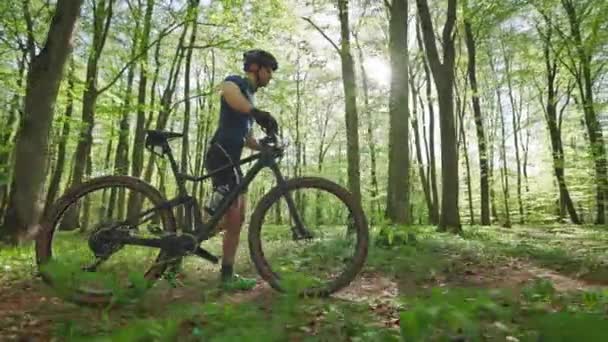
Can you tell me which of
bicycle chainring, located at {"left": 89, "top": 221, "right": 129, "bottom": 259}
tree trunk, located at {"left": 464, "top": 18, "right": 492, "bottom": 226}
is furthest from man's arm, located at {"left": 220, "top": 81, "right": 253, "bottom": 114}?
tree trunk, located at {"left": 464, "top": 18, "right": 492, "bottom": 226}

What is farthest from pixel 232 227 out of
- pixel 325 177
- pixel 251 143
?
pixel 325 177

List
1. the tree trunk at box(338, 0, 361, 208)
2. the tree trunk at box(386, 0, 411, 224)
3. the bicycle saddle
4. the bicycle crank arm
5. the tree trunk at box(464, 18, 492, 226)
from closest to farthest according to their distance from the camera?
the bicycle saddle
the bicycle crank arm
the tree trunk at box(386, 0, 411, 224)
the tree trunk at box(338, 0, 361, 208)
the tree trunk at box(464, 18, 492, 226)

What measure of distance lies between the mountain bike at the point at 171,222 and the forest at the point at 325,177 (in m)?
0.03

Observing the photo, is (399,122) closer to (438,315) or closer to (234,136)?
(234,136)

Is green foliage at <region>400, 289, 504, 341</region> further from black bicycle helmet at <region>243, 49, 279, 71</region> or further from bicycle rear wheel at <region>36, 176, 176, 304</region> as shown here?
black bicycle helmet at <region>243, 49, 279, 71</region>

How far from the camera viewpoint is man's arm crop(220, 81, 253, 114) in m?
3.84

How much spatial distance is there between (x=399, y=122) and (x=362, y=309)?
640 cm

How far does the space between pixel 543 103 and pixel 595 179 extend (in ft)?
34.9

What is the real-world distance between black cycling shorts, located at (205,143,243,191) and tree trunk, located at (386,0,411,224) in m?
5.50

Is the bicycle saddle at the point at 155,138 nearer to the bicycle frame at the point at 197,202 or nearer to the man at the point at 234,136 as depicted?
the bicycle frame at the point at 197,202

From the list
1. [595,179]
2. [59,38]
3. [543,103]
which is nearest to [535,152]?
[543,103]

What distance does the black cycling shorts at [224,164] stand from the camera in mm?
3865

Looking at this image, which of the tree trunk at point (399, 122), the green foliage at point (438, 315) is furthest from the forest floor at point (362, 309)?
the tree trunk at point (399, 122)

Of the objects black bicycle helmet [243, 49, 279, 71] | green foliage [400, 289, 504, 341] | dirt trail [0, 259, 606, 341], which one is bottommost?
dirt trail [0, 259, 606, 341]
